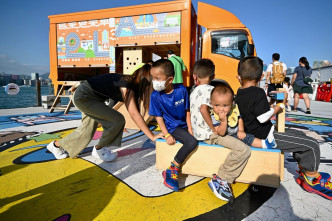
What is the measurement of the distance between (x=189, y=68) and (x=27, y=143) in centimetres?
381

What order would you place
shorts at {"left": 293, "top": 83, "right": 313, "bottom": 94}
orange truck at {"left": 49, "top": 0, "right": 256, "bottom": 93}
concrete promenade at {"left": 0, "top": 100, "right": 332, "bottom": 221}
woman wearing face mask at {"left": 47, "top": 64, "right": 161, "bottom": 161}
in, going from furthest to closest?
shorts at {"left": 293, "top": 83, "right": 313, "bottom": 94}, orange truck at {"left": 49, "top": 0, "right": 256, "bottom": 93}, woman wearing face mask at {"left": 47, "top": 64, "right": 161, "bottom": 161}, concrete promenade at {"left": 0, "top": 100, "right": 332, "bottom": 221}

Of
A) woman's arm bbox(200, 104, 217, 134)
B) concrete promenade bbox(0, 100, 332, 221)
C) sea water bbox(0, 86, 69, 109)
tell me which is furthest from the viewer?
sea water bbox(0, 86, 69, 109)

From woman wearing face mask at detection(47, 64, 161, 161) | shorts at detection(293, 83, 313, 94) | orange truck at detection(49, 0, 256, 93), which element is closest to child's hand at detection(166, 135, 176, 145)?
woman wearing face mask at detection(47, 64, 161, 161)

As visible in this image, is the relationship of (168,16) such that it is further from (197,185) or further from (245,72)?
(197,185)

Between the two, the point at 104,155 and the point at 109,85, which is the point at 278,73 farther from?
the point at 104,155

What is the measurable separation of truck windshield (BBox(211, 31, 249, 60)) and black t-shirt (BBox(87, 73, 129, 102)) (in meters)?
4.04

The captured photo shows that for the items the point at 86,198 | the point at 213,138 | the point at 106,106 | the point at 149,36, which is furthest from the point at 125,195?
the point at 149,36

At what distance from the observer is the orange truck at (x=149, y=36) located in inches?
192

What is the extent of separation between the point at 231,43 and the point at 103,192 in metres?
4.99

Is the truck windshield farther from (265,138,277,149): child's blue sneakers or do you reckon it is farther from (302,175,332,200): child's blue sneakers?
(302,175,332,200): child's blue sneakers

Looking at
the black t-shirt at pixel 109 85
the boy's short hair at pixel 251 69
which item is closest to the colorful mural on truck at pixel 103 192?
the black t-shirt at pixel 109 85

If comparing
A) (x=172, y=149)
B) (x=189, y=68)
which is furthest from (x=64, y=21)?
(x=172, y=149)

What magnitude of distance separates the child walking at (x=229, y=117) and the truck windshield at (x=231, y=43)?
391 cm

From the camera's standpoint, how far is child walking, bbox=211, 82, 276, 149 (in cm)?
165
